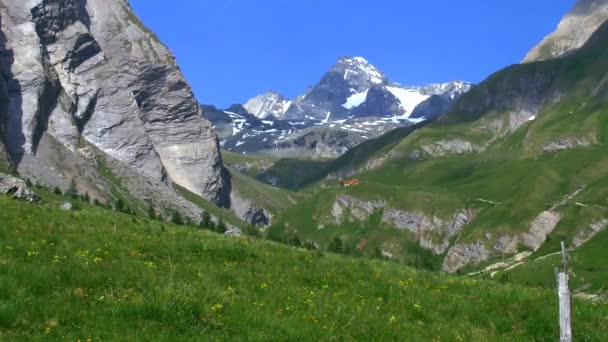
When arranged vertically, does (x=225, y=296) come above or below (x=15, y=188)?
below

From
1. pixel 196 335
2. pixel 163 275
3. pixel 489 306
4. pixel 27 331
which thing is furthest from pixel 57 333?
pixel 489 306

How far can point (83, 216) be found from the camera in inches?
1211

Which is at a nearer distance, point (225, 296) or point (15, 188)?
point (225, 296)

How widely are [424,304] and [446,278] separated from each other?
6.00m

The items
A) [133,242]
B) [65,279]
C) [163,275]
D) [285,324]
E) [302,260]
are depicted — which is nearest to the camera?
[285,324]

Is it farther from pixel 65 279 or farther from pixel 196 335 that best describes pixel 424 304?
pixel 65 279

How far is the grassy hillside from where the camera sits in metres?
14.1

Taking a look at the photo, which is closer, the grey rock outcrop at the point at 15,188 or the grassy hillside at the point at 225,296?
the grassy hillside at the point at 225,296

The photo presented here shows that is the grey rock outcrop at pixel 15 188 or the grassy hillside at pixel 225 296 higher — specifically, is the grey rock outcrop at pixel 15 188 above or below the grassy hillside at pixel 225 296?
above

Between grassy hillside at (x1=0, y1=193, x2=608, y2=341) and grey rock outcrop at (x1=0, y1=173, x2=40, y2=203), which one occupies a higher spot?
grey rock outcrop at (x1=0, y1=173, x2=40, y2=203)

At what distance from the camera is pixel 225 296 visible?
16781 millimetres

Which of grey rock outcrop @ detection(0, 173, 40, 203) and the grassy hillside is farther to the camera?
grey rock outcrop @ detection(0, 173, 40, 203)

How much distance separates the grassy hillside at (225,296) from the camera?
46.1 feet

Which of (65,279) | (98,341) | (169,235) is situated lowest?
(98,341)
